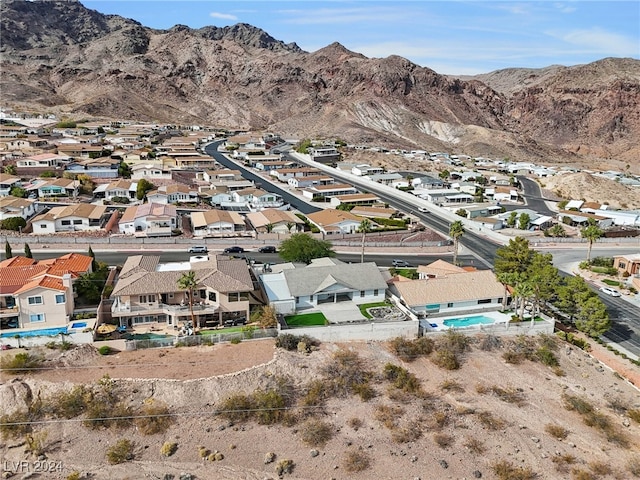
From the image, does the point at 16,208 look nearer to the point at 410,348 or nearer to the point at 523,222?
the point at 410,348

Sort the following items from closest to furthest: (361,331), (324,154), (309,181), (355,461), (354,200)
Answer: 1. (355,461)
2. (361,331)
3. (354,200)
4. (309,181)
5. (324,154)

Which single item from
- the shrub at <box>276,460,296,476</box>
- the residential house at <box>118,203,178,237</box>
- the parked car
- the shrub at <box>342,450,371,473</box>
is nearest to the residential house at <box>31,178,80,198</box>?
the residential house at <box>118,203,178,237</box>

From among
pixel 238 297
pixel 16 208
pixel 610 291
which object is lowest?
pixel 610 291

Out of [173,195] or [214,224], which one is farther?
[173,195]

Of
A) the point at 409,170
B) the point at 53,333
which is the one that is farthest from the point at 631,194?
the point at 53,333

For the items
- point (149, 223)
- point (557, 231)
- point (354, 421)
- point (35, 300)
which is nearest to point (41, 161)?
point (149, 223)

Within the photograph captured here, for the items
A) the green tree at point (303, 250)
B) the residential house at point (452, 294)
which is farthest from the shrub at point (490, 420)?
the green tree at point (303, 250)

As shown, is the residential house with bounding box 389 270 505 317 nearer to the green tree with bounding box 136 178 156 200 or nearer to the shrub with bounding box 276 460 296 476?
the shrub with bounding box 276 460 296 476

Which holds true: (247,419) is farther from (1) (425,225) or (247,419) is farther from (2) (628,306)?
(1) (425,225)
